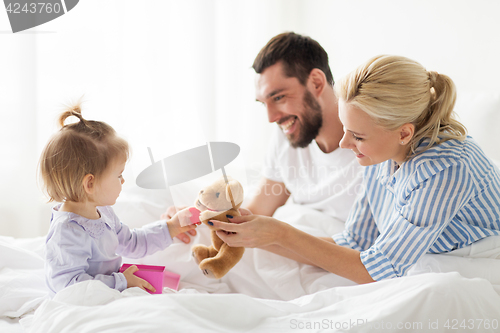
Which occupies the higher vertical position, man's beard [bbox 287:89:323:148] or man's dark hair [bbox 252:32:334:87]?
man's dark hair [bbox 252:32:334:87]

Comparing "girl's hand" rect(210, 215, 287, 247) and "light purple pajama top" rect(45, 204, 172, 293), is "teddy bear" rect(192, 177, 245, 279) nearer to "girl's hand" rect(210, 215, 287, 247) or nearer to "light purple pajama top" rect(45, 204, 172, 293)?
"girl's hand" rect(210, 215, 287, 247)

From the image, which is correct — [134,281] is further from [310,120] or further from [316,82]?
[316,82]

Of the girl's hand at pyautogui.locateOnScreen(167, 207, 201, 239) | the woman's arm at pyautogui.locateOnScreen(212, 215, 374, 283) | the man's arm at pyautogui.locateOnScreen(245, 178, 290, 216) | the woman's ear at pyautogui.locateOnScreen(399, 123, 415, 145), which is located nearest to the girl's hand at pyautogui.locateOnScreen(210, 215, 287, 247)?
the woman's arm at pyautogui.locateOnScreen(212, 215, 374, 283)

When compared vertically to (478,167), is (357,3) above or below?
above

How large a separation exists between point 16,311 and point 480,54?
1844 mm

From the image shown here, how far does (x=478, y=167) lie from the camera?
1003mm

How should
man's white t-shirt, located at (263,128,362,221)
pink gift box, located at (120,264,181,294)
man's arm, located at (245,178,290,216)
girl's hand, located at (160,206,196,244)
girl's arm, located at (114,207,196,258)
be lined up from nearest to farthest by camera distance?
1. pink gift box, located at (120,264,181,294)
2. girl's arm, located at (114,207,196,258)
3. girl's hand, located at (160,206,196,244)
4. man's white t-shirt, located at (263,128,362,221)
5. man's arm, located at (245,178,290,216)

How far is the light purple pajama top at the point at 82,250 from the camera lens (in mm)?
964

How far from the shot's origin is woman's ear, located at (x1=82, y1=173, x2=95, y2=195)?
101cm

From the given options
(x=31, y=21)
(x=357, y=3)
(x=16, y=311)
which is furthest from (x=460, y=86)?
(x=31, y=21)

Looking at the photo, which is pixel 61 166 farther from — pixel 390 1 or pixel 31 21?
pixel 390 1

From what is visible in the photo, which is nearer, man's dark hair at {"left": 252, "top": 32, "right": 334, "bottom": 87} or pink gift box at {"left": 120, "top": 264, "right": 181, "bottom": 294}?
pink gift box at {"left": 120, "top": 264, "right": 181, "bottom": 294}

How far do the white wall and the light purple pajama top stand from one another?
0.78ft

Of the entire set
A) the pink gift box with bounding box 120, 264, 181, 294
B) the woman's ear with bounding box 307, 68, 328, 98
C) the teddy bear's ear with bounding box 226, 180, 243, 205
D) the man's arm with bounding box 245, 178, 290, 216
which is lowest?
the man's arm with bounding box 245, 178, 290, 216
